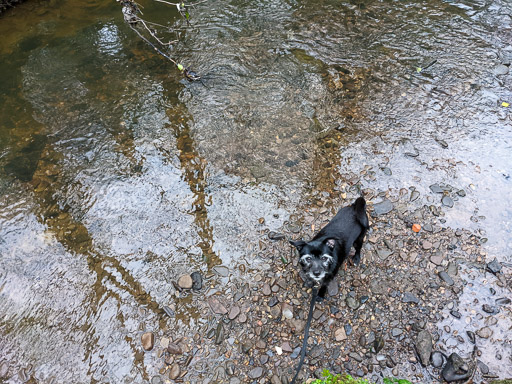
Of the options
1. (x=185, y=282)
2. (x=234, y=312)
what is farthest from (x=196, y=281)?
(x=234, y=312)

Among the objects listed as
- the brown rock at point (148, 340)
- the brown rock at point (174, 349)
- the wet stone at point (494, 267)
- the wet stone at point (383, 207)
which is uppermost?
the wet stone at point (383, 207)

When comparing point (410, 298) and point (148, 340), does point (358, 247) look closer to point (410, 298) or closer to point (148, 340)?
point (410, 298)

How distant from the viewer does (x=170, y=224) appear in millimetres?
5445

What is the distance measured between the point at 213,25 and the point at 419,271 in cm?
812

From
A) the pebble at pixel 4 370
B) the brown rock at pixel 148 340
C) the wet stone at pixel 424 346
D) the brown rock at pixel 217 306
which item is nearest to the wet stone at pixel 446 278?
the wet stone at pixel 424 346

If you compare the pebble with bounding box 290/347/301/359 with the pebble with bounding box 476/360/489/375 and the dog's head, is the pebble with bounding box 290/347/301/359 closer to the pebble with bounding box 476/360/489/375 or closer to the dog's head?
the dog's head

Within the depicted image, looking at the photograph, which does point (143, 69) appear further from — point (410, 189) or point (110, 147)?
point (410, 189)

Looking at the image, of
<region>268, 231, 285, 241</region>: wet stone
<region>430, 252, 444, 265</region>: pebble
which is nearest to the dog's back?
<region>268, 231, 285, 241</region>: wet stone

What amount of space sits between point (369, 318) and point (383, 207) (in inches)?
71.6

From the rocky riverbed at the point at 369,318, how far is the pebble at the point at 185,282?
0.06ft

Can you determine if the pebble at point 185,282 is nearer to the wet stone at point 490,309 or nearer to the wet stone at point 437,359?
the wet stone at point 437,359

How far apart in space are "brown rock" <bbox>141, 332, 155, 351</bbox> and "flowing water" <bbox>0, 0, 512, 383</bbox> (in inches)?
4.0

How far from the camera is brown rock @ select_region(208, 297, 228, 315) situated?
14.4ft

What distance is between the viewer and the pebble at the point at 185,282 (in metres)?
4.66
